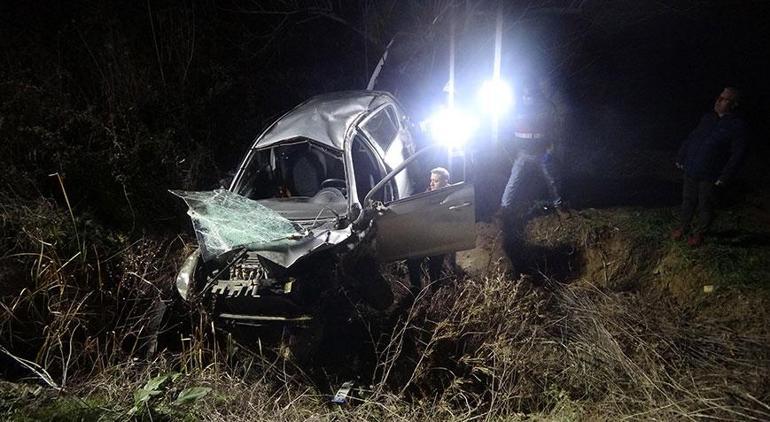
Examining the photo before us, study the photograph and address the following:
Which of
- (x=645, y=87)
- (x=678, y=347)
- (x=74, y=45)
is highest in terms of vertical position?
(x=74, y=45)

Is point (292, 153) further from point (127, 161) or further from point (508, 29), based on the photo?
point (508, 29)

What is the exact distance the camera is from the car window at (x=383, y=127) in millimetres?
5031

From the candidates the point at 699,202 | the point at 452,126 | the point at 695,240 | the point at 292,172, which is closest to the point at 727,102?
the point at 699,202

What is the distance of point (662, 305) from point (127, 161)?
665cm

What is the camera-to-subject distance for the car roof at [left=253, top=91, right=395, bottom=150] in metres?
4.63

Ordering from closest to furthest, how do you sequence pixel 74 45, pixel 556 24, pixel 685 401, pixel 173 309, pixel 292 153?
pixel 685 401
pixel 173 309
pixel 292 153
pixel 74 45
pixel 556 24

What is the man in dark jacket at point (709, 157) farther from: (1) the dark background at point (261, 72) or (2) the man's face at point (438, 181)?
(1) the dark background at point (261, 72)

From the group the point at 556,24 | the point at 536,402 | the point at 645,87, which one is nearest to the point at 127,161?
the point at 536,402

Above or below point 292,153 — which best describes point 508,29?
above

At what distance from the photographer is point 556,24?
913 cm

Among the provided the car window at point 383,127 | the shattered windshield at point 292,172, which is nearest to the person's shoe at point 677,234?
the car window at point 383,127

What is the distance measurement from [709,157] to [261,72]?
25.3 ft

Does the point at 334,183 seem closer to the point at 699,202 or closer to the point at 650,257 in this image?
the point at 650,257

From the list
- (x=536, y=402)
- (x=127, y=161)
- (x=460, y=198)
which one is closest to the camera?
(x=536, y=402)
